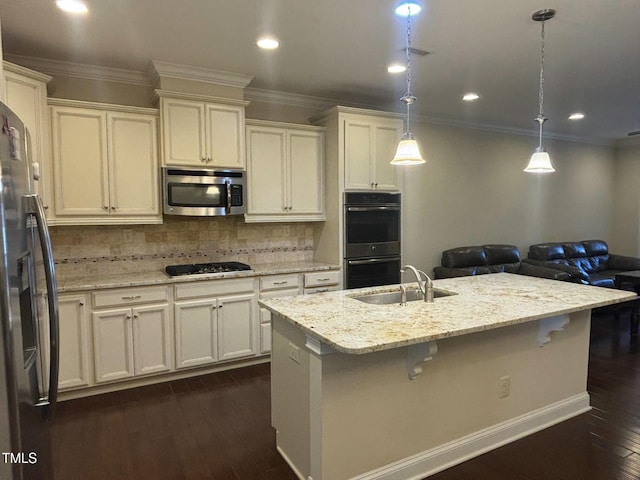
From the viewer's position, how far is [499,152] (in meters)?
5.97

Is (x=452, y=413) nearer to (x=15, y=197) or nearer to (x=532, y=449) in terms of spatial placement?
(x=532, y=449)

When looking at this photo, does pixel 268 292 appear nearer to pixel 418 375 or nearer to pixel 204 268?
pixel 204 268

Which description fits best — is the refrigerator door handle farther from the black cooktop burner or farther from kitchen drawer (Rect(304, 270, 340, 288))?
kitchen drawer (Rect(304, 270, 340, 288))

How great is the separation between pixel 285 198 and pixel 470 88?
7.13 ft

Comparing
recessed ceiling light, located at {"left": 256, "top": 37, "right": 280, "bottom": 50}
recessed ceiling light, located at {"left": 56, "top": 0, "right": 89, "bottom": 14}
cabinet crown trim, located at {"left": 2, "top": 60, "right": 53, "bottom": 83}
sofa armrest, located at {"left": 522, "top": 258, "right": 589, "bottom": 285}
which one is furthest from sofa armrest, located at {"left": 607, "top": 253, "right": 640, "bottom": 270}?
cabinet crown trim, located at {"left": 2, "top": 60, "right": 53, "bottom": 83}

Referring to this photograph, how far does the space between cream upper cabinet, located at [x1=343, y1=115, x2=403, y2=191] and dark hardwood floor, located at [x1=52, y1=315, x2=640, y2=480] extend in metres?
2.18

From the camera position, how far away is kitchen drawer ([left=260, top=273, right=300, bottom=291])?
152 inches

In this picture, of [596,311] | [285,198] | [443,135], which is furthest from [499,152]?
[285,198]

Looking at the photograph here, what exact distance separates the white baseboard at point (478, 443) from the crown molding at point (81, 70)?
3.58 meters

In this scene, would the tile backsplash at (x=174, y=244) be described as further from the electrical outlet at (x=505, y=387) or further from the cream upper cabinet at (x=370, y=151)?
the electrical outlet at (x=505, y=387)

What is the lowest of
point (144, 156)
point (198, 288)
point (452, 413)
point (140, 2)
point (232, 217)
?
point (452, 413)

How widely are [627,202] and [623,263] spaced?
1.49m

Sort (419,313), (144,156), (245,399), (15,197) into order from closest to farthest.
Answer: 1. (15,197)
2. (419,313)
3. (245,399)
4. (144,156)

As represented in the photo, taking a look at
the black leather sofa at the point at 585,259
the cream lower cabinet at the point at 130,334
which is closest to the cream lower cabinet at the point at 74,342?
the cream lower cabinet at the point at 130,334
